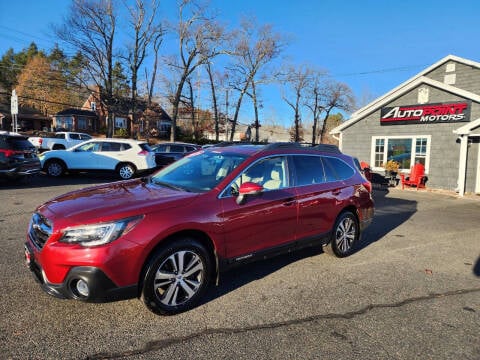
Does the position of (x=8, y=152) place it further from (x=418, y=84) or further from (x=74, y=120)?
(x=74, y=120)

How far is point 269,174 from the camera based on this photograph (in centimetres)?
434

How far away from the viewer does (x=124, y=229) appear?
301cm

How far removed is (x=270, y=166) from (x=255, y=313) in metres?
1.76

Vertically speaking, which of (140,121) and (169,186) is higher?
(140,121)

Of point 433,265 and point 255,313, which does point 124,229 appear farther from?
point 433,265

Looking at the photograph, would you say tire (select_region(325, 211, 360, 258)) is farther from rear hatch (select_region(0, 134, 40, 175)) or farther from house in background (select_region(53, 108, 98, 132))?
house in background (select_region(53, 108, 98, 132))

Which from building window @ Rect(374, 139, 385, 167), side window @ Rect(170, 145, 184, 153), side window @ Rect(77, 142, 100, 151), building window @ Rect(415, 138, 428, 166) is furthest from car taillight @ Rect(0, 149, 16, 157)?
building window @ Rect(415, 138, 428, 166)

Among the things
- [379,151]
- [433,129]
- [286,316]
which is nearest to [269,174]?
[286,316]

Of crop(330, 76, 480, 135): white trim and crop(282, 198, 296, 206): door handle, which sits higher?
crop(330, 76, 480, 135): white trim

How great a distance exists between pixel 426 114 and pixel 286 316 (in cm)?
1515

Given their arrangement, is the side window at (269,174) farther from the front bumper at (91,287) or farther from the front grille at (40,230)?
the front grille at (40,230)

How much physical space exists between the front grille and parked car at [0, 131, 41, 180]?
846cm

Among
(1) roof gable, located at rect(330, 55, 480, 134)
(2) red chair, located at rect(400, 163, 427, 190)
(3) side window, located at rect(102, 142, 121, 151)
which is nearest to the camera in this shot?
(3) side window, located at rect(102, 142, 121, 151)

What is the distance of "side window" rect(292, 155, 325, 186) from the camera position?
4.63 m
